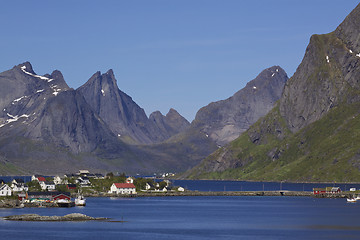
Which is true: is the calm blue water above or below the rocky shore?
below

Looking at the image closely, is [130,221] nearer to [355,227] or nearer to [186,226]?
[186,226]

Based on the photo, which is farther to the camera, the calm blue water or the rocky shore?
the rocky shore

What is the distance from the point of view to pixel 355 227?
16588cm

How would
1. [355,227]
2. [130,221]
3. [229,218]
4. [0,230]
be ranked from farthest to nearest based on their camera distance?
[229,218], [130,221], [355,227], [0,230]

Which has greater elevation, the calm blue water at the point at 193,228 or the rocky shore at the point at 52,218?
the rocky shore at the point at 52,218

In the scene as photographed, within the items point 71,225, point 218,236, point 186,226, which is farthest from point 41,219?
point 218,236

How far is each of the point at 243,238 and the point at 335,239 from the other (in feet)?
58.2

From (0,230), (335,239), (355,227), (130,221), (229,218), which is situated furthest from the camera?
(229,218)

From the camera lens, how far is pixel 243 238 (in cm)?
14600

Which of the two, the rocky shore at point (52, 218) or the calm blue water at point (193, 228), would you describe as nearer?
the calm blue water at point (193, 228)

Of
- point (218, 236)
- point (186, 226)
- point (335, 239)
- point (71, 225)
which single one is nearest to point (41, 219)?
point (71, 225)

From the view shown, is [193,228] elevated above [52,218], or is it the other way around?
[52,218]

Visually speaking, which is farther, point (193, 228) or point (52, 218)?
point (52, 218)

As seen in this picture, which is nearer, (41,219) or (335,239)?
(335,239)
